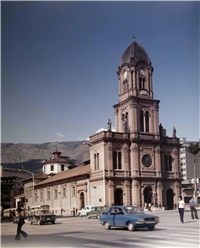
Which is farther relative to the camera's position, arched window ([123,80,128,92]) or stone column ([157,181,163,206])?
arched window ([123,80,128,92])

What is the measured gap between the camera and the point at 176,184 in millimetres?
62531

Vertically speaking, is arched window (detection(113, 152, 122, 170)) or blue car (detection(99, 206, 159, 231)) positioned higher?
arched window (detection(113, 152, 122, 170))

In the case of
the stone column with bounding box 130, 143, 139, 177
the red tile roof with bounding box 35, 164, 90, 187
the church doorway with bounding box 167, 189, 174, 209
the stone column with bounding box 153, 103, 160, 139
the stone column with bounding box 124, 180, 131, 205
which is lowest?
the church doorway with bounding box 167, 189, 174, 209

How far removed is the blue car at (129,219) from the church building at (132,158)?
32.6 metres

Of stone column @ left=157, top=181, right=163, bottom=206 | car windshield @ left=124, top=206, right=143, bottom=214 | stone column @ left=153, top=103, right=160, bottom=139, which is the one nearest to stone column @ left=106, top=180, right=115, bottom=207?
stone column @ left=157, top=181, right=163, bottom=206

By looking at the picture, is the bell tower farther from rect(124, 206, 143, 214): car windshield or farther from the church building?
rect(124, 206, 143, 214): car windshield

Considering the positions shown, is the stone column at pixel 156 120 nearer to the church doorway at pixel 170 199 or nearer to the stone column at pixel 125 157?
the stone column at pixel 125 157

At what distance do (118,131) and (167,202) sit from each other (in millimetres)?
14624

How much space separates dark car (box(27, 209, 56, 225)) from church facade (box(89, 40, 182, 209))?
25292 mm

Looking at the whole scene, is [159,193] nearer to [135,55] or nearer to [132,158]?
[132,158]

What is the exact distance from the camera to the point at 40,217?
92.7 feet

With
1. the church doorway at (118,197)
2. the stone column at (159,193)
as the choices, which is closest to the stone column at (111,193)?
the church doorway at (118,197)

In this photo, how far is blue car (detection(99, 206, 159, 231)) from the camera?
67.4 feet

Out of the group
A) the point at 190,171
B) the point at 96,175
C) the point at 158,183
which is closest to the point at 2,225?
the point at 96,175
